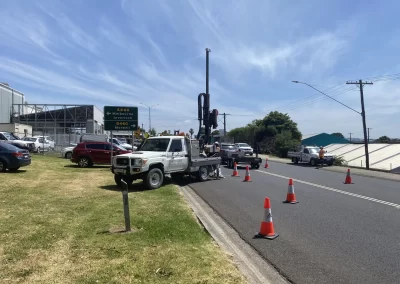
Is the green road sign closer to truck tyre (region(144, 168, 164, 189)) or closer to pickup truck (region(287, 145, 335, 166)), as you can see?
truck tyre (region(144, 168, 164, 189))

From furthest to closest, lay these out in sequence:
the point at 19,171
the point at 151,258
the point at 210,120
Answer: the point at 210,120
the point at 19,171
the point at 151,258

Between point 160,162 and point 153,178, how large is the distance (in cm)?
78

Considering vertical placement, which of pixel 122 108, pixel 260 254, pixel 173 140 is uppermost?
pixel 122 108

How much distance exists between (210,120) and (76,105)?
4276 cm

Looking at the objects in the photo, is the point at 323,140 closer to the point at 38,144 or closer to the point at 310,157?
the point at 310,157

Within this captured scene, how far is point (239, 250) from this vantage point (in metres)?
6.57

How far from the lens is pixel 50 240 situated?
6.51 meters

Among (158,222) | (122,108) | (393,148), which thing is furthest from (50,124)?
(158,222)

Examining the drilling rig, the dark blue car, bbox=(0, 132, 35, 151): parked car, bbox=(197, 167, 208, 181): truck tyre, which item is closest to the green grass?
the dark blue car

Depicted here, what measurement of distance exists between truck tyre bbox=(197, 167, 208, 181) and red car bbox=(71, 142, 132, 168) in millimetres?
8855

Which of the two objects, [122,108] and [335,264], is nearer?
[335,264]

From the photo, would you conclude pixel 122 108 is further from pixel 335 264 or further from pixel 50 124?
pixel 50 124

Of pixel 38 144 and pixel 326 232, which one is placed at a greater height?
pixel 38 144

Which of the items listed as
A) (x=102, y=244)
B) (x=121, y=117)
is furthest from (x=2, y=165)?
(x=102, y=244)
